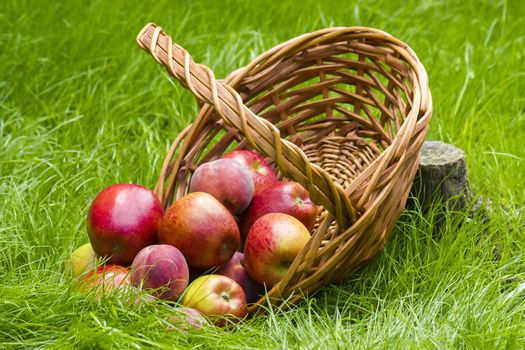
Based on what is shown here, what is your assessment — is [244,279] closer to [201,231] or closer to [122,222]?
[201,231]

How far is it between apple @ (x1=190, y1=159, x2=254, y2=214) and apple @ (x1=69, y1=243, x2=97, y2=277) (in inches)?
13.9

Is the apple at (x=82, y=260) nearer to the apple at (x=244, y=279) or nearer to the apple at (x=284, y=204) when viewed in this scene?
the apple at (x=244, y=279)

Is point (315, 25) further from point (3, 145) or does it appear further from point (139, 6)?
point (3, 145)

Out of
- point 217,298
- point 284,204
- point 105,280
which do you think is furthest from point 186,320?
point 284,204

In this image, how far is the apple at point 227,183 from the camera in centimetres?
233

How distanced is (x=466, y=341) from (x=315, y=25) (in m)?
2.21

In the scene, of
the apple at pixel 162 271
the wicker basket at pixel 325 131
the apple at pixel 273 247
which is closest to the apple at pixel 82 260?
the apple at pixel 162 271

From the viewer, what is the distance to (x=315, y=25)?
3.81 m

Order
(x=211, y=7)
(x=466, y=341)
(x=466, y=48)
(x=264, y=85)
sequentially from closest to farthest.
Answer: (x=466, y=341) < (x=264, y=85) < (x=466, y=48) < (x=211, y=7)

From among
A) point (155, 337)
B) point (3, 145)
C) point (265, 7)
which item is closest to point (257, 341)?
point (155, 337)

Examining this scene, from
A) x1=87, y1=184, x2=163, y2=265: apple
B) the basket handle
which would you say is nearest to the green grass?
x1=87, y1=184, x2=163, y2=265: apple

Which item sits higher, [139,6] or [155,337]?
[139,6]

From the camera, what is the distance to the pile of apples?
6.86 feet

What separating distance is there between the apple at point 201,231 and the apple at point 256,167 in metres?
0.30
